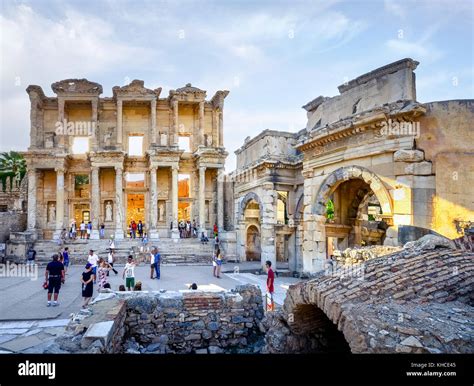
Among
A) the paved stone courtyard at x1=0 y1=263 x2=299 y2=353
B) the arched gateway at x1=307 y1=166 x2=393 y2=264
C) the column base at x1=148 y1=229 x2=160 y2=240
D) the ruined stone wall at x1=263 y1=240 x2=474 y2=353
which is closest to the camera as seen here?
the ruined stone wall at x1=263 y1=240 x2=474 y2=353

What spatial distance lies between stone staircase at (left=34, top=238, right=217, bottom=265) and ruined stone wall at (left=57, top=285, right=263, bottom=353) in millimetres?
12063

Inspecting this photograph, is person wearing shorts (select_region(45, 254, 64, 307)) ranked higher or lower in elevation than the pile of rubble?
lower

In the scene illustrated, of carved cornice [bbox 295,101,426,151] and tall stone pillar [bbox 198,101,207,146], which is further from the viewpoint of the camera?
tall stone pillar [bbox 198,101,207,146]

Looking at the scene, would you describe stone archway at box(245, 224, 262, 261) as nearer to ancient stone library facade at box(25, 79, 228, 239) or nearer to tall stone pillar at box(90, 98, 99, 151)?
ancient stone library facade at box(25, 79, 228, 239)

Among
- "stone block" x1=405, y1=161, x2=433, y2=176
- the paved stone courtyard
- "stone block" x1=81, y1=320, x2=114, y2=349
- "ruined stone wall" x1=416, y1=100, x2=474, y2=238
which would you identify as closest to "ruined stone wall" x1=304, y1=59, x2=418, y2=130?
"ruined stone wall" x1=416, y1=100, x2=474, y2=238

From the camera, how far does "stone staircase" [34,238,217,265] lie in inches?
804

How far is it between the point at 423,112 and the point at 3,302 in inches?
502

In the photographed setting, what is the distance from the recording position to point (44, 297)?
10.5 metres

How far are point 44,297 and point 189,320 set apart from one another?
17.4ft

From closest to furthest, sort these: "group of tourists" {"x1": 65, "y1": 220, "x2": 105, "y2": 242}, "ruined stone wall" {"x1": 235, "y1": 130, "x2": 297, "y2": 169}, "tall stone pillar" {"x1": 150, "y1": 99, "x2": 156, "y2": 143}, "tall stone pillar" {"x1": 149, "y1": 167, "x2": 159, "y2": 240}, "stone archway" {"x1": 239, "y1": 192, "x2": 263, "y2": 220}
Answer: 1. "ruined stone wall" {"x1": 235, "y1": 130, "x2": 297, "y2": 169}
2. "stone archway" {"x1": 239, "y1": 192, "x2": 263, "y2": 220}
3. "group of tourists" {"x1": 65, "y1": 220, "x2": 105, "y2": 242}
4. "tall stone pillar" {"x1": 149, "y1": 167, "x2": 159, "y2": 240}
5. "tall stone pillar" {"x1": 150, "y1": 99, "x2": 156, "y2": 143}

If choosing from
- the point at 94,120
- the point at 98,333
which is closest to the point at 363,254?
the point at 98,333

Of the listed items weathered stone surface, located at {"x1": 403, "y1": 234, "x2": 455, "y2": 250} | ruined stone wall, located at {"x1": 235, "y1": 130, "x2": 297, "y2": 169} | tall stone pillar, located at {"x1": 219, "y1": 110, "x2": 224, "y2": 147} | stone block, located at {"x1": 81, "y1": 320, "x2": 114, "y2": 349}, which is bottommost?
stone block, located at {"x1": 81, "y1": 320, "x2": 114, "y2": 349}

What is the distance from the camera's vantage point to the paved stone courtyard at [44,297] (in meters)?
6.78
